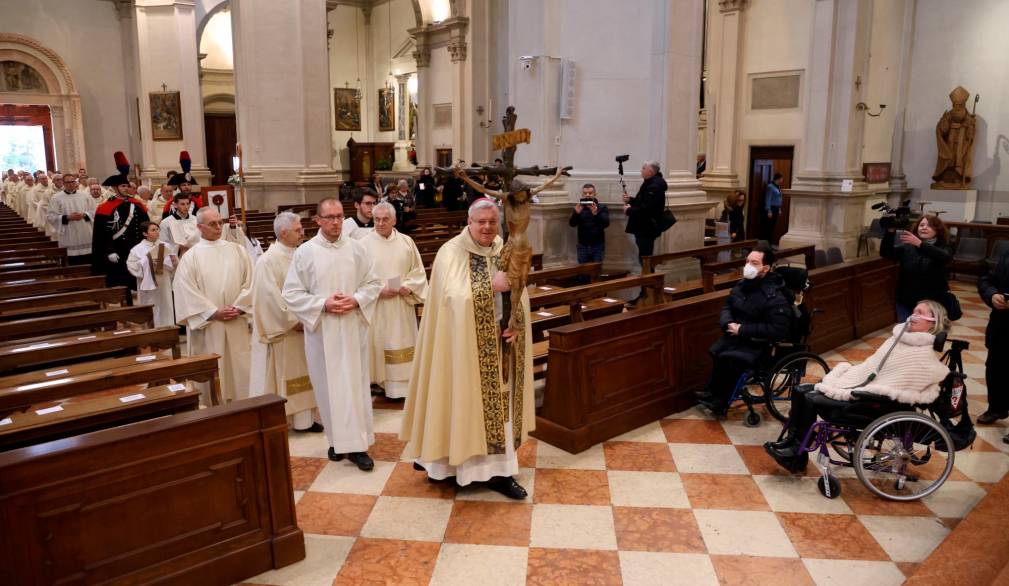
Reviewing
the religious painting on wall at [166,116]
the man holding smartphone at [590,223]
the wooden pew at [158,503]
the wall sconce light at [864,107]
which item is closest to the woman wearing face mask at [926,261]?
the man holding smartphone at [590,223]

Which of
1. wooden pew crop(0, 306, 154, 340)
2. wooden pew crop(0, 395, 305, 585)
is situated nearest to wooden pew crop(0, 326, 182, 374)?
wooden pew crop(0, 306, 154, 340)

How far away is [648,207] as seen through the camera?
9.12 meters

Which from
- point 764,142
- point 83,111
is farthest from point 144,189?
point 83,111

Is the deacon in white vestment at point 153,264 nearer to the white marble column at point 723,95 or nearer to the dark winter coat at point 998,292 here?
the dark winter coat at point 998,292

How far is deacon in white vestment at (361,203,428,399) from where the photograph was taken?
20.4ft

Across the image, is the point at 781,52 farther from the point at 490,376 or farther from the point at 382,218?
the point at 490,376

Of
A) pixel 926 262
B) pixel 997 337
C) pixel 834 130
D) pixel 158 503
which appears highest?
pixel 834 130

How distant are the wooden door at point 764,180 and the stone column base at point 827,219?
99 centimetres

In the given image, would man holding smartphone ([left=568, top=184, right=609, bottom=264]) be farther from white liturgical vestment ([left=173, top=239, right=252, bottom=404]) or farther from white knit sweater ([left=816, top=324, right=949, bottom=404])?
white knit sweater ([left=816, top=324, right=949, bottom=404])

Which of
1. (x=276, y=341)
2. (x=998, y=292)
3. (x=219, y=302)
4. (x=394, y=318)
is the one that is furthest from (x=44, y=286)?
(x=998, y=292)

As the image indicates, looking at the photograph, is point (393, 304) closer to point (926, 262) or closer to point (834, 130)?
point (926, 262)

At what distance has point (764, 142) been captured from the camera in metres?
15.1

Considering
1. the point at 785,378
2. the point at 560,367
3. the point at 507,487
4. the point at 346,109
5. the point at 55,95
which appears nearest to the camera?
the point at 507,487

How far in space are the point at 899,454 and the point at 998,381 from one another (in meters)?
1.89
